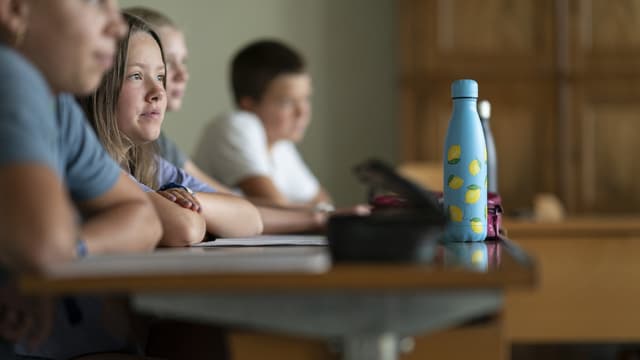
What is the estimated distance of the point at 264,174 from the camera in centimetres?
325

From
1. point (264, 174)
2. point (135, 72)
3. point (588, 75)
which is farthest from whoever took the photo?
point (588, 75)

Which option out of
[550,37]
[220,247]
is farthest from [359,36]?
[220,247]

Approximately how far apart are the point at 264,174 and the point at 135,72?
136 centimetres

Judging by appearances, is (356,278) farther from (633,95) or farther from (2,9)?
(633,95)

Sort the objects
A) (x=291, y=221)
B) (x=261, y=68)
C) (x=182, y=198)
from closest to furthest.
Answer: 1. (x=182, y=198)
2. (x=291, y=221)
3. (x=261, y=68)

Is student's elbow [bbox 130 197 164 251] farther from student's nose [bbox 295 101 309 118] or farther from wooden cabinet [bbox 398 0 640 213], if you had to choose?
wooden cabinet [bbox 398 0 640 213]

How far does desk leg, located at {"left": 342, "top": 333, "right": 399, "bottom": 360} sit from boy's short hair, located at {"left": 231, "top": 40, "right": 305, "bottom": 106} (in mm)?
2601

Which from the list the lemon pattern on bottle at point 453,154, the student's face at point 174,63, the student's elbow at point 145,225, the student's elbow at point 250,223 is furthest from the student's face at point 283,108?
the student's elbow at point 145,225

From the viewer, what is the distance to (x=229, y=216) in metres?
1.90

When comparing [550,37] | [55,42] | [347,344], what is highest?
[550,37]

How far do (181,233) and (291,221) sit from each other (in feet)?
1.92

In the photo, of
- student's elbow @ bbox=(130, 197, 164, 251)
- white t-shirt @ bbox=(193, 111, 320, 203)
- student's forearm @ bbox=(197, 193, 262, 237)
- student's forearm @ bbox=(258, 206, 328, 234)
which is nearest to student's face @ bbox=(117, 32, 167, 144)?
student's forearm @ bbox=(197, 193, 262, 237)

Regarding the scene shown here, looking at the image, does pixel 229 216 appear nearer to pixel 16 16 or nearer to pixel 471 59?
pixel 16 16

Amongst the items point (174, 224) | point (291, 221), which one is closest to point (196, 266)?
point (174, 224)
